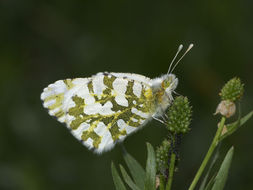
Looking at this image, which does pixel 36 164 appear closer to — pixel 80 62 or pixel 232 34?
pixel 80 62

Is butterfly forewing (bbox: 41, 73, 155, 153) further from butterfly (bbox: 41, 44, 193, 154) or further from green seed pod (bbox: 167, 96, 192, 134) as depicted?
green seed pod (bbox: 167, 96, 192, 134)

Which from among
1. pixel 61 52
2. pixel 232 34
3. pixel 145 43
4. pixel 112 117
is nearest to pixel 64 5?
pixel 61 52

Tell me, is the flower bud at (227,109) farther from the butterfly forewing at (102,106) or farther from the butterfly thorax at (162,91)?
the butterfly forewing at (102,106)

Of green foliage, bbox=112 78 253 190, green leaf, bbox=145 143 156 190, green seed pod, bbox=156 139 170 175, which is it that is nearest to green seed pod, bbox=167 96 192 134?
green foliage, bbox=112 78 253 190

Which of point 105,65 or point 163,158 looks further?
point 105,65

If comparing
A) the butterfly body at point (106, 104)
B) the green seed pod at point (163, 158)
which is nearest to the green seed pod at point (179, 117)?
the green seed pod at point (163, 158)

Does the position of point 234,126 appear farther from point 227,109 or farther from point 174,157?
point 174,157

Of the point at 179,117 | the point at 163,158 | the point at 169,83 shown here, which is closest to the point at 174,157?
the point at 163,158

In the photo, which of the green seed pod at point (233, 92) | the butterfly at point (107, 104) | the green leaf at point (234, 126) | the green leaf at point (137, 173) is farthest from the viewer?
the butterfly at point (107, 104)
